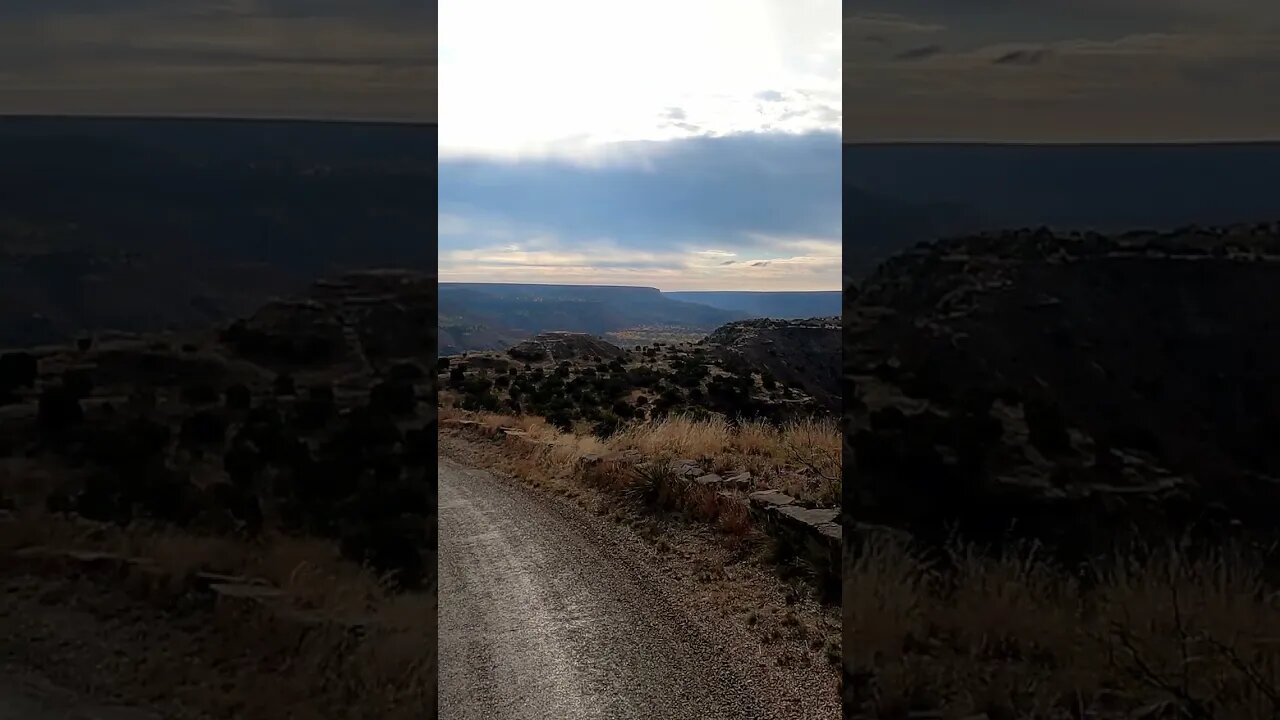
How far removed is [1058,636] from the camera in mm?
3707

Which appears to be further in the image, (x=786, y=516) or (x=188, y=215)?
(x=786, y=516)

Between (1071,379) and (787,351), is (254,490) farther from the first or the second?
(787,351)

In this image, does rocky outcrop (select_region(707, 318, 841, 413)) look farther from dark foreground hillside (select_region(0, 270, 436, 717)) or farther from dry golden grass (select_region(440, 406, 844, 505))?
dark foreground hillside (select_region(0, 270, 436, 717))

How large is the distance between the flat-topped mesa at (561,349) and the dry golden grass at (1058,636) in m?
25.9

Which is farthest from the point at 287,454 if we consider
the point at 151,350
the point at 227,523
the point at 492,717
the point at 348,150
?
the point at 492,717

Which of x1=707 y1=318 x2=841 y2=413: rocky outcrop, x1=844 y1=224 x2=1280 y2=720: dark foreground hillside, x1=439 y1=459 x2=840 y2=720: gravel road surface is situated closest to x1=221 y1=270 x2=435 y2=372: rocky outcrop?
x1=844 y1=224 x2=1280 y2=720: dark foreground hillside

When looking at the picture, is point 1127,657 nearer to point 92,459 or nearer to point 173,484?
point 173,484

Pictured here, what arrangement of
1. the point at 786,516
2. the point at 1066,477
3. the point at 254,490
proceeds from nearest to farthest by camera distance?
the point at 1066,477 → the point at 254,490 → the point at 786,516

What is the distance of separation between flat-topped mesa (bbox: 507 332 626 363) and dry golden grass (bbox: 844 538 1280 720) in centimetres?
2594

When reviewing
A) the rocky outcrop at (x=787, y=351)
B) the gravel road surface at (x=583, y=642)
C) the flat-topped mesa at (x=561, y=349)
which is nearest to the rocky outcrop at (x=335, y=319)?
the gravel road surface at (x=583, y=642)

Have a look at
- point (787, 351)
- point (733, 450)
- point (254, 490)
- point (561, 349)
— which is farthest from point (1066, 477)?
point (561, 349)

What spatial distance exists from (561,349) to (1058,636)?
28654 millimetres

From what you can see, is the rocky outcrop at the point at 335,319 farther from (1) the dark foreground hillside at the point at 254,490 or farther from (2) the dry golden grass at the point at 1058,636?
(2) the dry golden grass at the point at 1058,636

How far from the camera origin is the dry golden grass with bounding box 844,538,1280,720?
3578mm
